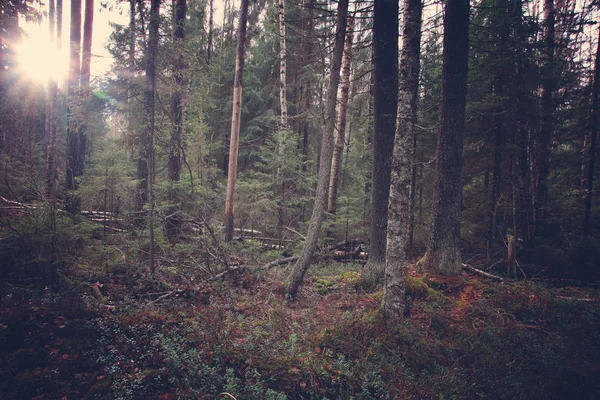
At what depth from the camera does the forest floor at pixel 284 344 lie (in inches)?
150

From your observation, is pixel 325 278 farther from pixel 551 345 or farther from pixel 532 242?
pixel 532 242

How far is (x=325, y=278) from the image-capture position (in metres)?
8.97

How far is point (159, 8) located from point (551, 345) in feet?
42.5

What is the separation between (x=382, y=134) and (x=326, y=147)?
1.98 m

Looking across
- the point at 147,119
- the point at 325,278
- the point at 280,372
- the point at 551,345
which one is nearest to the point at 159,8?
the point at 147,119

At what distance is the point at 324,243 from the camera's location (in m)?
12.3

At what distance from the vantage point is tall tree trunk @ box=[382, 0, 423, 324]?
216 inches

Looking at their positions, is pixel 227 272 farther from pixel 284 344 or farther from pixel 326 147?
pixel 326 147

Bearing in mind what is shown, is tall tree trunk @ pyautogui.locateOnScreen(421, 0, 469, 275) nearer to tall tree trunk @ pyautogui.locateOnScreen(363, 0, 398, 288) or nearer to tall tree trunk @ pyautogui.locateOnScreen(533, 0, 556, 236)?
tall tree trunk @ pyautogui.locateOnScreen(363, 0, 398, 288)

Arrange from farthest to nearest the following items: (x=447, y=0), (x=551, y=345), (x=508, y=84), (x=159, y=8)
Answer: (x=508, y=84)
(x=159, y=8)
(x=447, y=0)
(x=551, y=345)

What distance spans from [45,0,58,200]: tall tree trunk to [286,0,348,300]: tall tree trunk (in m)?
10.5

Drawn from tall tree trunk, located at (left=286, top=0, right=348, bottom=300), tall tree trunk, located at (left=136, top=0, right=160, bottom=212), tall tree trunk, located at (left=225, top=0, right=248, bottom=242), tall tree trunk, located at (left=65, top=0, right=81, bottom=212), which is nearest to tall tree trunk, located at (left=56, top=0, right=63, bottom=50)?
tall tree trunk, located at (left=65, top=0, right=81, bottom=212)

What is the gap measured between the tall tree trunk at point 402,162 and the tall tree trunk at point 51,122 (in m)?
12.7

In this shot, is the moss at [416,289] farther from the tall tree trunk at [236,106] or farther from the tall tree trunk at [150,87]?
the tall tree trunk at [150,87]
